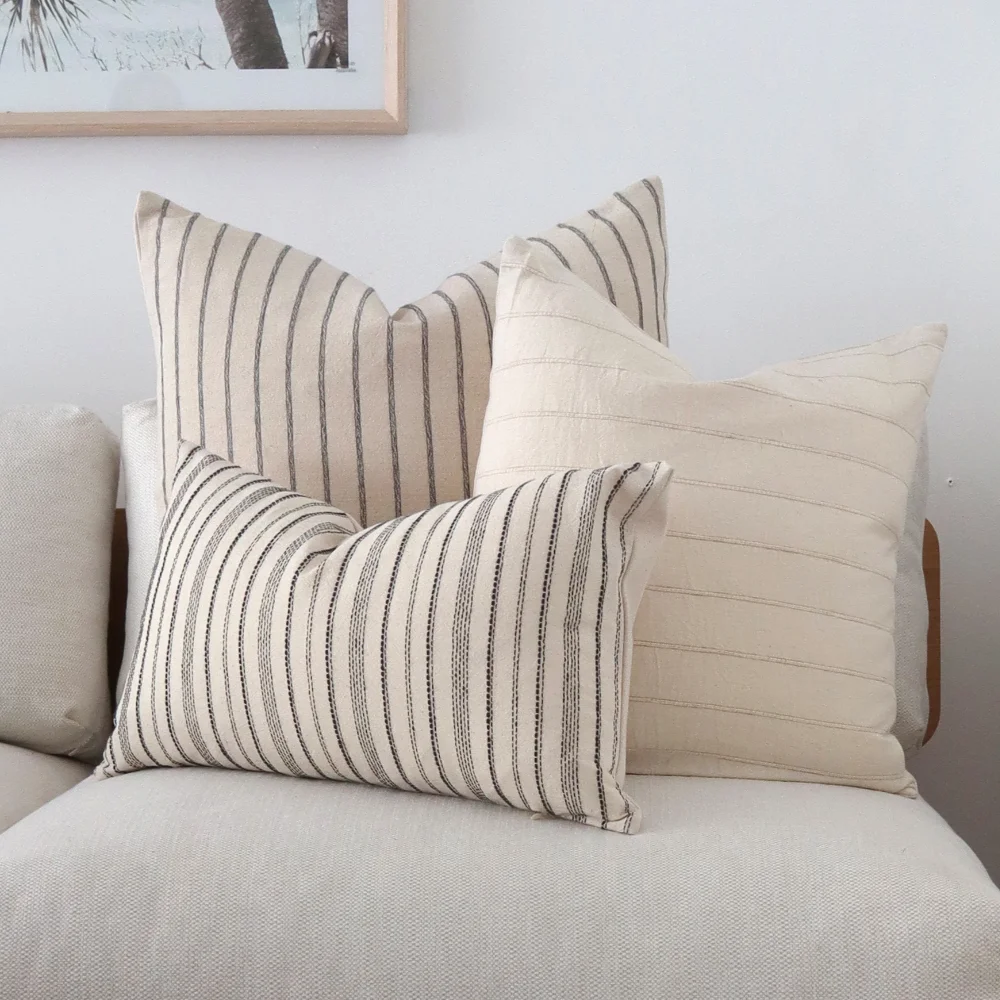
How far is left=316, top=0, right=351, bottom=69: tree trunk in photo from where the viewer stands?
1.57 metres

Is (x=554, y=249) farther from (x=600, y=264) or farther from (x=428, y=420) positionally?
(x=428, y=420)

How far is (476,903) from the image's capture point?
2.42 feet

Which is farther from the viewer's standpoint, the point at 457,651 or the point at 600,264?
Result: the point at 600,264

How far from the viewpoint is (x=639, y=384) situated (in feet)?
3.27

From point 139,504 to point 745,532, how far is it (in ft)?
2.39

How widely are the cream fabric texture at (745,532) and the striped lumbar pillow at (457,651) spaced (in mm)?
105

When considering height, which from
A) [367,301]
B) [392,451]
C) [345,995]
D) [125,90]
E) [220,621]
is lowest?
[345,995]

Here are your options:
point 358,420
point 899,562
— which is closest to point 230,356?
point 358,420

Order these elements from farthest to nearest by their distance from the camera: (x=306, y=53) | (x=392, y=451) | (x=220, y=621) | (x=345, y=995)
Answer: (x=306, y=53) < (x=392, y=451) < (x=220, y=621) < (x=345, y=995)

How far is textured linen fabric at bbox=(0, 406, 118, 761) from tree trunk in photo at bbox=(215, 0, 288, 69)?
0.57 m

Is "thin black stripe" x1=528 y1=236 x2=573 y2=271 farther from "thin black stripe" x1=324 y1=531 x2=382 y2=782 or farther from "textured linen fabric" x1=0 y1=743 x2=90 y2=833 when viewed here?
"textured linen fabric" x1=0 y1=743 x2=90 y2=833

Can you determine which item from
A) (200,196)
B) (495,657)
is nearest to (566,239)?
(495,657)

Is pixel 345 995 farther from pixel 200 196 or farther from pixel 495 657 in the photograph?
pixel 200 196

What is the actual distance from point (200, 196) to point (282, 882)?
44.7 inches
